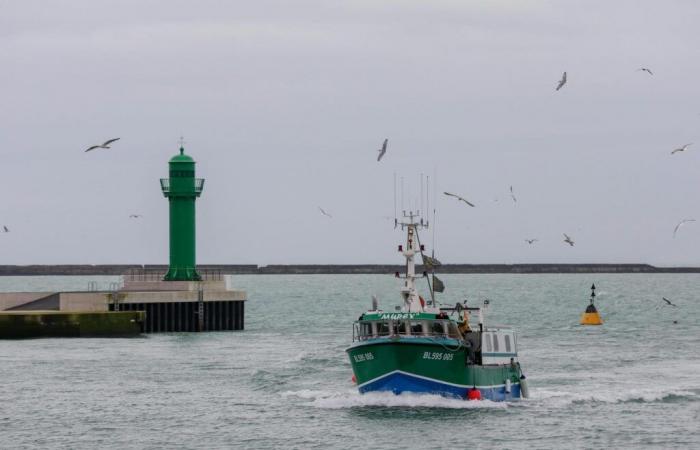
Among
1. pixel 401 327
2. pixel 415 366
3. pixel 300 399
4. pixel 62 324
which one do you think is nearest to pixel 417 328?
pixel 401 327

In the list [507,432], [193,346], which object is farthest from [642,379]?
[193,346]

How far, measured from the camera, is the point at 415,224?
47906 millimetres

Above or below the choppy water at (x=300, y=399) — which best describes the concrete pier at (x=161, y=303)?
above

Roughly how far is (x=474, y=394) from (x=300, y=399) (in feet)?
26.0

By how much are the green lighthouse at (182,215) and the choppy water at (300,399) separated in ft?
19.6

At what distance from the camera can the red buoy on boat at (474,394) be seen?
47.4m

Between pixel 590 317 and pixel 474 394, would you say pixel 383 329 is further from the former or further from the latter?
pixel 590 317

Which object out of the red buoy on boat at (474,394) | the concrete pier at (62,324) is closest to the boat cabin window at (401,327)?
the red buoy on boat at (474,394)

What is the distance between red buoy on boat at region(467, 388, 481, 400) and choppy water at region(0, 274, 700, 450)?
13.1 inches

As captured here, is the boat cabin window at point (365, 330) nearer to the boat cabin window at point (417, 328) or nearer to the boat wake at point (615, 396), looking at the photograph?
the boat cabin window at point (417, 328)

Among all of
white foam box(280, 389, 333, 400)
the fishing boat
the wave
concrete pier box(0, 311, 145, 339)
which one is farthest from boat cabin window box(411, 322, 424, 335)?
concrete pier box(0, 311, 145, 339)

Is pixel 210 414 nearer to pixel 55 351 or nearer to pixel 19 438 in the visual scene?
pixel 19 438

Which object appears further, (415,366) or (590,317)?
(590,317)

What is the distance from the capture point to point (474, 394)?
47625 mm
